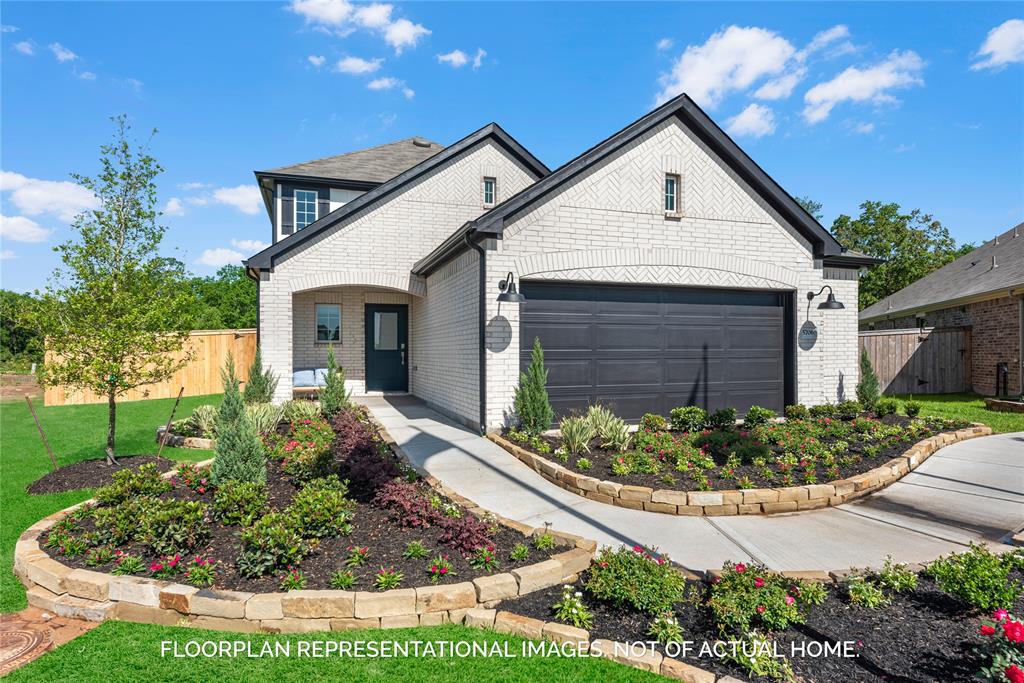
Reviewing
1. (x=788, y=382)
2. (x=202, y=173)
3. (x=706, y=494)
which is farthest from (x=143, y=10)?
(x=788, y=382)

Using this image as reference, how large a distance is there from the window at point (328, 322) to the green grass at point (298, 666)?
1121 cm

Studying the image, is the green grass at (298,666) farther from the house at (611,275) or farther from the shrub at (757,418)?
the shrub at (757,418)

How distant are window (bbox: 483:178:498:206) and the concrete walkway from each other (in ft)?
25.5

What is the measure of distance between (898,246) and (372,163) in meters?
33.9

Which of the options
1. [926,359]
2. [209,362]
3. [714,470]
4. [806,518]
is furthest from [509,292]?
[926,359]

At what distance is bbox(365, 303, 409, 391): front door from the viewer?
560 inches

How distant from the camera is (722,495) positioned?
5.45 m

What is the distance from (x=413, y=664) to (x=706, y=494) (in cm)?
372

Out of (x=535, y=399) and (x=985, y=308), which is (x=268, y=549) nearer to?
(x=535, y=399)

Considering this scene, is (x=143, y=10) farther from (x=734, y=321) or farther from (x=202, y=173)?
(x=734, y=321)

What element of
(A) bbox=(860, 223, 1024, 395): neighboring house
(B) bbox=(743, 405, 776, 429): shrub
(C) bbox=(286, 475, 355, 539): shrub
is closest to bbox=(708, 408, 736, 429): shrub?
(B) bbox=(743, 405, 776, 429): shrub

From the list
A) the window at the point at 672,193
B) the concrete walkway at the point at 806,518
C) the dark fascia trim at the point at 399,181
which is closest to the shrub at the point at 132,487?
the concrete walkway at the point at 806,518

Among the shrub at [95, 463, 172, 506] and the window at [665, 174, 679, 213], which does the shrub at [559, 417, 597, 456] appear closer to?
the shrub at [95, 463, 172, 506]

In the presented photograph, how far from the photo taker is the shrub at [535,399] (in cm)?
791
